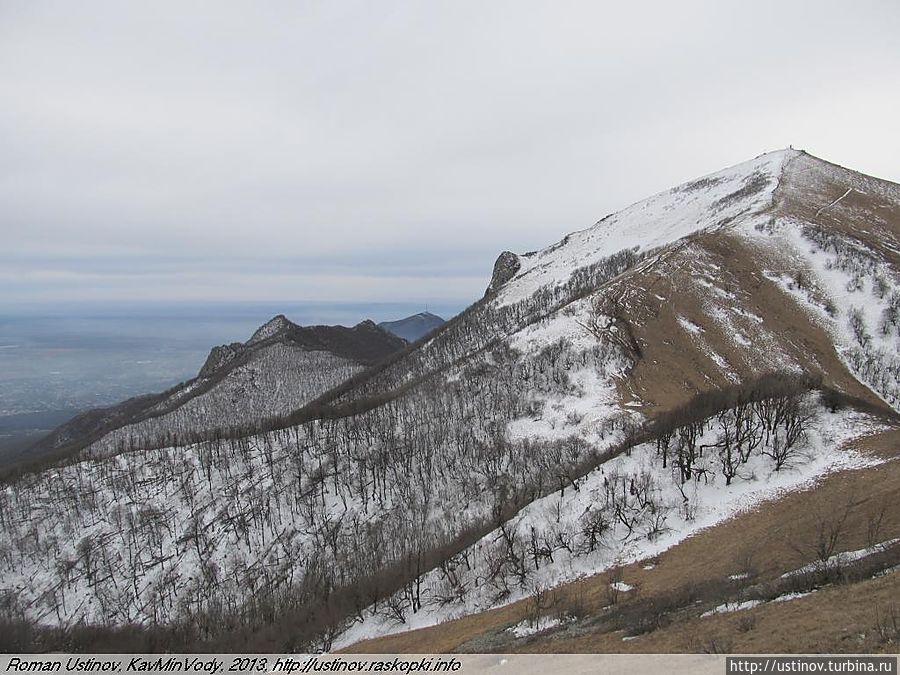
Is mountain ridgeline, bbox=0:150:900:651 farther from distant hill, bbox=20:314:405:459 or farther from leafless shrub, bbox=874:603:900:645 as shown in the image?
distant hill, bbox=20:314:405:459

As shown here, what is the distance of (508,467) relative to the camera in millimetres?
66500

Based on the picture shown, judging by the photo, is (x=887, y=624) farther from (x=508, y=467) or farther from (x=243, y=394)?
(x=243, y=394)

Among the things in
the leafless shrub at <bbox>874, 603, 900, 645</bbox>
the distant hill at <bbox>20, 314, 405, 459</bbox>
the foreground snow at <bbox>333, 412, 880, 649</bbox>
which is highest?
the distant hill at <bbox>20, 314, 405, 459</bbox>

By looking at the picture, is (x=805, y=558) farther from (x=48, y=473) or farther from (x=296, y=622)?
(x=48, y=473)

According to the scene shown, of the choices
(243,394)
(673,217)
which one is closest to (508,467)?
(243,394)

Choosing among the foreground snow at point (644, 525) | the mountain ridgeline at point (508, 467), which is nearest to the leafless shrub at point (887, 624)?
the foreground snow at point (644, 525)

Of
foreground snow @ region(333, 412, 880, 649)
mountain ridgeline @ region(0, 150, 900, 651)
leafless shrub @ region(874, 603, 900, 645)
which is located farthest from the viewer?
mountain ridgeline @ region(0, 150, 900, 651)

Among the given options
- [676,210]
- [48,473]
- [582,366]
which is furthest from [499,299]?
[48,473]

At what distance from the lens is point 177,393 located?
19562 cm

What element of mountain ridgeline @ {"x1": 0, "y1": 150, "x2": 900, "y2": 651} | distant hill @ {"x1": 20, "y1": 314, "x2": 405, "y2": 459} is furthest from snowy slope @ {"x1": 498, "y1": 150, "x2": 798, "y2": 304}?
distant hill @ {"x1": 20, "y1": 314, "x2": 405, "y2": 459}

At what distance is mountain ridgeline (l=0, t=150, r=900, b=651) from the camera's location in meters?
40.0

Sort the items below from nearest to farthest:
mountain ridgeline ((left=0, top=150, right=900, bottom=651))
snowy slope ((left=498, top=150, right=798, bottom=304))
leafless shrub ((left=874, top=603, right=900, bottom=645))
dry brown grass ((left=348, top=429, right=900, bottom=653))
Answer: leafless shrub ((left=874, top=603, right=900, bottom=645)), dry brown grass ((left=348, top=429, right=900, bottom=653)), mountain ridgeline ((left=0, top=150, right=900, bottom=651)), snowy slope ((left=498, top=150, right=798, bottom=304))

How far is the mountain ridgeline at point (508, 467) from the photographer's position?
40031mm

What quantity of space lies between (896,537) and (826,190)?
495 ft
